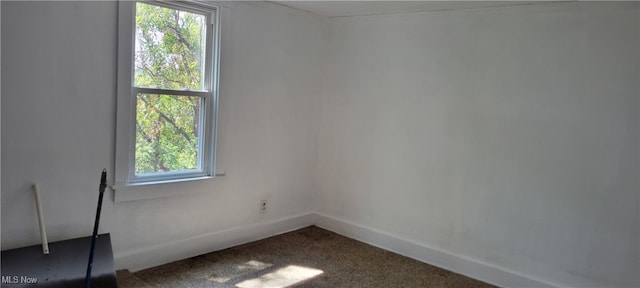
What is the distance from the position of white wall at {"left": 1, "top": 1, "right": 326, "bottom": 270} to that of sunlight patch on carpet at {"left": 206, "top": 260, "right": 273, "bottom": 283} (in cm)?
35

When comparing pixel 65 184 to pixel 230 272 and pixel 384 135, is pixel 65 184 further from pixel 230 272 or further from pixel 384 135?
pixel 384 135

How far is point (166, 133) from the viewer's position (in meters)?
3.13

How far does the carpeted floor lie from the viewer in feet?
9.77

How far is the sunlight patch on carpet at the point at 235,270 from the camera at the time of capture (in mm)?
3016

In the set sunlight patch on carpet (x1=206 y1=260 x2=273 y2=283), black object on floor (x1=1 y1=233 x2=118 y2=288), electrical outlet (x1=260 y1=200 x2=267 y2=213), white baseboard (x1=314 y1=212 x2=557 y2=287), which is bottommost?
sunlight patch on carpet (x1=206 y1=260 x2=273 y2=283)

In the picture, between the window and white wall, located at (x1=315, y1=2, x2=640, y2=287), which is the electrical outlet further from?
white wall, located at (x1=315, y1=2, x2=640, y2=287)

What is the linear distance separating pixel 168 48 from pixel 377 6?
62.6 inches

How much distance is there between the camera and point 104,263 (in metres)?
2.60

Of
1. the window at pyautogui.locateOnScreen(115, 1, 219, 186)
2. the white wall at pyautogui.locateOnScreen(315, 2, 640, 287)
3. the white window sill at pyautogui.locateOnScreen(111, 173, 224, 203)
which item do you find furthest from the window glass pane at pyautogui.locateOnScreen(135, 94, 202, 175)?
the white wall at pyautogui.locateOnScreen(315, 2, 640, 287)

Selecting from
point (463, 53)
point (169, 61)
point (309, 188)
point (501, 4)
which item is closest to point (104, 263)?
point (169, 61)

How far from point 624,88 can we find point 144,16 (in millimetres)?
3028

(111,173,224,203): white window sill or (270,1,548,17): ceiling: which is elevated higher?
(270,1,548,17): ceiling

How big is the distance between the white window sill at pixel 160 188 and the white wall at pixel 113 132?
20mm

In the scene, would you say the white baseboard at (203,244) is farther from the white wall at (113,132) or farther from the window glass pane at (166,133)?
the window glass pane at (166,133)
